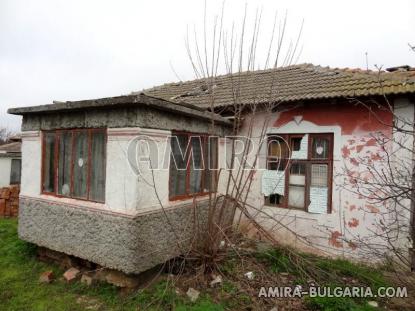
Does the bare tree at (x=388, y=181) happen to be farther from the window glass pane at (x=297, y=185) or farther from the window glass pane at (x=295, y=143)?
the window glass pane at (x=295, y=143)

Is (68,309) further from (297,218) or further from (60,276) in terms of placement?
(297,218)

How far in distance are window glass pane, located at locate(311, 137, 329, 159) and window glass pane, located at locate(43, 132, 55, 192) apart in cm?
559

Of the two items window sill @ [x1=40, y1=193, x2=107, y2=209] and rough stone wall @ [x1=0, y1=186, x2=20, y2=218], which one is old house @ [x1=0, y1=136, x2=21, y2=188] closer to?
rough stone wall @ [x1=0, y1=186, x2=20, y2=218]

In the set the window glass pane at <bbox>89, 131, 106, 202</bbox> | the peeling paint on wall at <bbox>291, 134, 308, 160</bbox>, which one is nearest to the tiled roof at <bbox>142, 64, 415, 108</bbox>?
→ the peeling paint on wall at <bbox>291, 134, 308, 160</bbox>

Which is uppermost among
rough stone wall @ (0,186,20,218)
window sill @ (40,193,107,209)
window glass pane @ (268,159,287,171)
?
window glass pane @ (268,159,287,171)

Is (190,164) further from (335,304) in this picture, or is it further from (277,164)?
(335,304)

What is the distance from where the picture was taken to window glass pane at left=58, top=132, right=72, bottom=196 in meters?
5.33

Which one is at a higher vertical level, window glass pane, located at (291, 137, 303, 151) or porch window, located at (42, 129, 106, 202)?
window glass pane, located at (291, 137, 303, 151)

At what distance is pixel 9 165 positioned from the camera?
13.0 meters

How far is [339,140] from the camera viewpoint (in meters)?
5.95

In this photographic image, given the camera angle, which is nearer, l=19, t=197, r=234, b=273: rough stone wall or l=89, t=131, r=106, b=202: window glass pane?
l=19, t=197, r=234, b=273: rough stone wall

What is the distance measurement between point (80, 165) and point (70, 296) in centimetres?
224

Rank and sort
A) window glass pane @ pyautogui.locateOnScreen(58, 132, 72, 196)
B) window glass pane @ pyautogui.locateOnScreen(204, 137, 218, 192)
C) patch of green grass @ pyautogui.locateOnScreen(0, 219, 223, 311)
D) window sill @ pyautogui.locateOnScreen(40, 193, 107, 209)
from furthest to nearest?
window glass pane @ pyautogui.locateOnScreen(204, 137, 218, 192), window glass pane @ pyautogui.locateOnScreen(58, 132, 72, 196), window sill @ pyautogui.locateOnScreen(40, 193, 107, 209), patch of green grass @ pyautogui.locateOnScreen(0, 219, 223, 311)

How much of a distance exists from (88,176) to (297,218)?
4.60m
